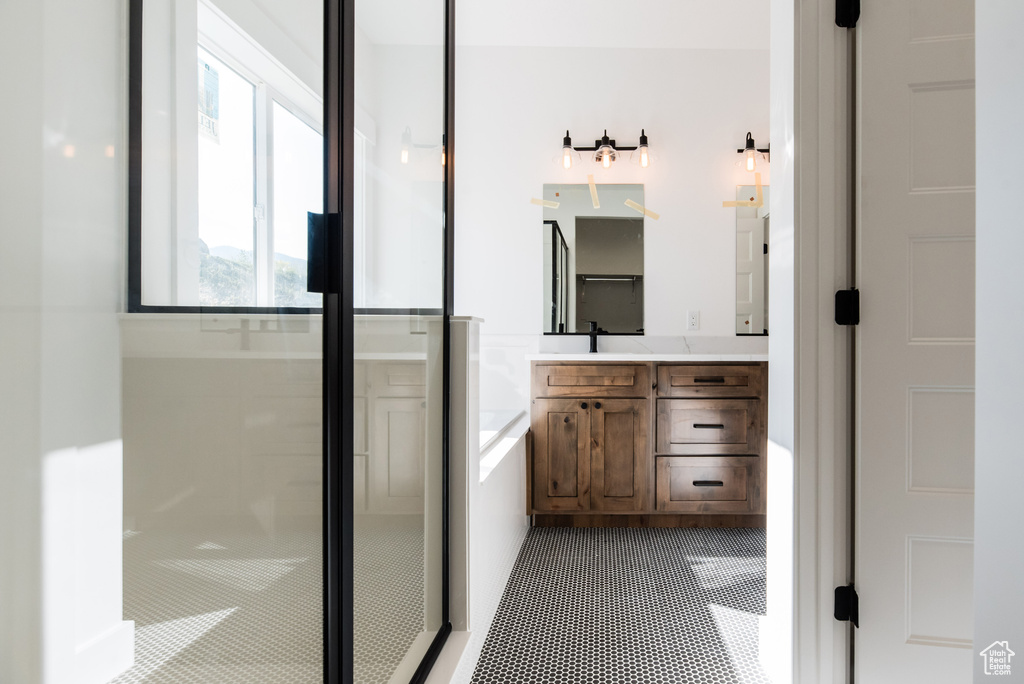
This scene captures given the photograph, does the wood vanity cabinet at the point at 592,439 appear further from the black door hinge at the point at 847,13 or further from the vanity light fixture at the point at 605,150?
the black door hinge at the point at 847,13

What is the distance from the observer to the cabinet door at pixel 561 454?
110 inches

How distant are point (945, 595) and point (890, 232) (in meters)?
0.85

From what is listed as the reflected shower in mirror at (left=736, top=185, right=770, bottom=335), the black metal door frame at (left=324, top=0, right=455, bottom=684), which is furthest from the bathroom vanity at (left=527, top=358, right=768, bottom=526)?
the black metal door frame at (left=324, top=0, right=455, bottom=684)

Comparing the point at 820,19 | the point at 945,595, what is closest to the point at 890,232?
the point at 820,19

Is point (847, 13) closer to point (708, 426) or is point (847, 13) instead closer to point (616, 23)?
point (708, 426)

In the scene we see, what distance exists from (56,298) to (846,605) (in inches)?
63.8

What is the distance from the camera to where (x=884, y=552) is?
134 cm

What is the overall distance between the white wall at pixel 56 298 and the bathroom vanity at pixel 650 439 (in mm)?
2399

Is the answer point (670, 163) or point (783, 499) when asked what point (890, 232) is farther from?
point (670, 163)

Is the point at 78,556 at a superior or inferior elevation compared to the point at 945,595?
superior

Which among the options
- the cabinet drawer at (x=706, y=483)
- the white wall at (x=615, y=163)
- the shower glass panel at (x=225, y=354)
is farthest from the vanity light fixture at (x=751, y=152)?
the shower glass panel at (x=225, y=354)

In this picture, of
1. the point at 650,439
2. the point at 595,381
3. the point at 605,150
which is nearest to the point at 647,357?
the point at 595,381

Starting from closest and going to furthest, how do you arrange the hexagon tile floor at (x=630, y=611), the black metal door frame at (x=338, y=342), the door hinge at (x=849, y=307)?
1. the black metal door frame at (x=338, y=342)
2. the door hinge at (x=849, y=307)
3. the hexagon tile floor at (x=630, y=611)

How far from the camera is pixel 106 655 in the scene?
0.50 m
